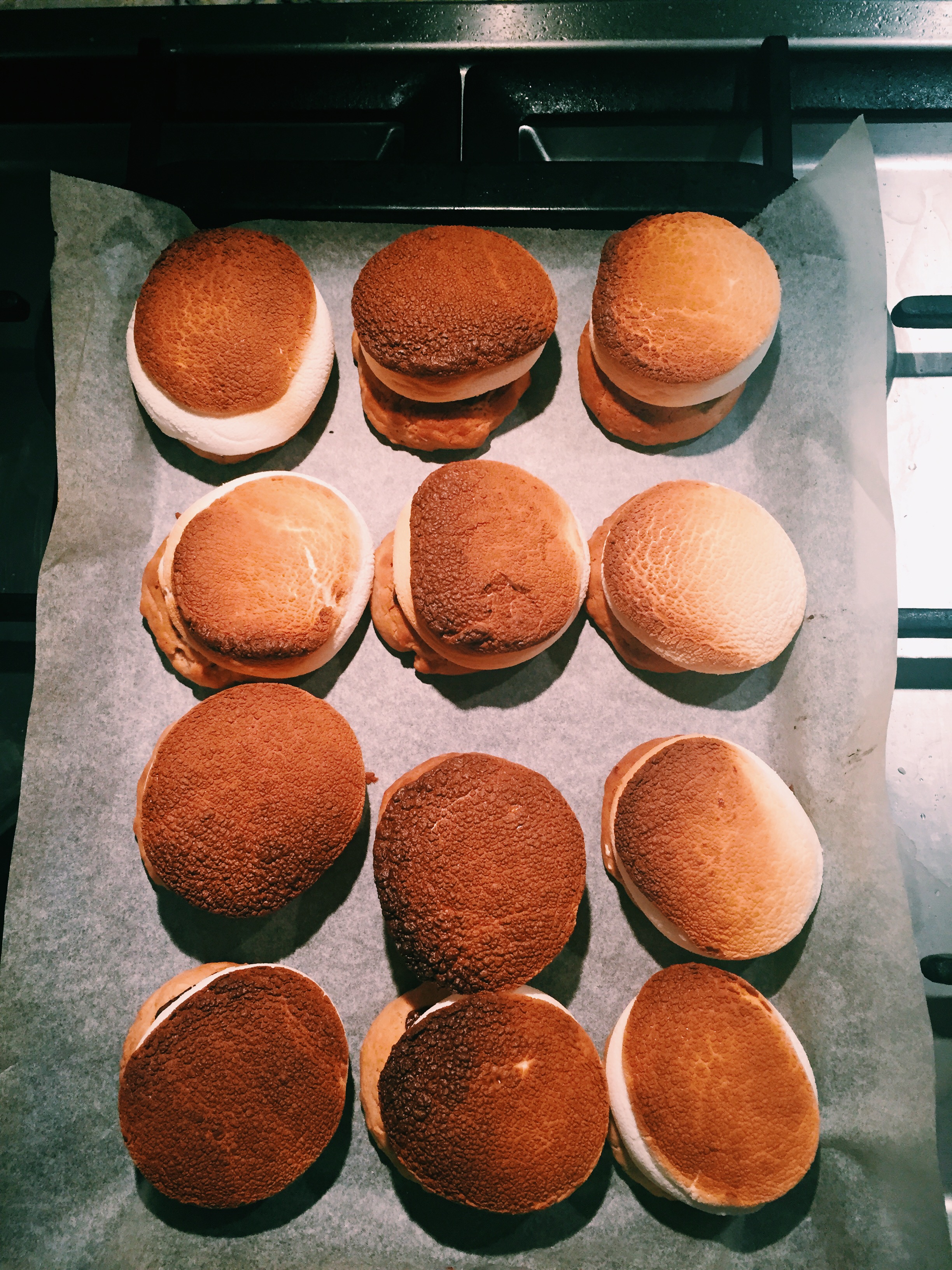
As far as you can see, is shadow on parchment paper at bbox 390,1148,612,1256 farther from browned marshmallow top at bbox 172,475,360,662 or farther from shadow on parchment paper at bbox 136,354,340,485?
shadow on parchment paper at bbox 136,354,340,485

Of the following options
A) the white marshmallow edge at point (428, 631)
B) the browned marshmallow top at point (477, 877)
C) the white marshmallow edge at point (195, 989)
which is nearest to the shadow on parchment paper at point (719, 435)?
the white marshmallow edge at point (428, 631)

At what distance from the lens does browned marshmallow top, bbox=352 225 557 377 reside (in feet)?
5.55

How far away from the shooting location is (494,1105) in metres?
1.49

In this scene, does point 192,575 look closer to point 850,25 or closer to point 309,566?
point 309,566

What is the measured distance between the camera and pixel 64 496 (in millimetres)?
1862

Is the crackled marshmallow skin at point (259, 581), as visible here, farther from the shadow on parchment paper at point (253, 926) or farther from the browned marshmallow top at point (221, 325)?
the shadow on parchment paper at point (253, 926)

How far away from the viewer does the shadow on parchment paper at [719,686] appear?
1905 millimetres

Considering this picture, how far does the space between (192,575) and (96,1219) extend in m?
1.54

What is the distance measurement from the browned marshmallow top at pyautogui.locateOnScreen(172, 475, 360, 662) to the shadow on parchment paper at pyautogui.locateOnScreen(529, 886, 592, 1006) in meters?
1.01

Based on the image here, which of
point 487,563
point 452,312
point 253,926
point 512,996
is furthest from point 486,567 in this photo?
point 253,926

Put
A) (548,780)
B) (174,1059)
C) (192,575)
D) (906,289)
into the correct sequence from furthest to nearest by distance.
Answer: (906,289) → (548,780) → (192,575) → (174,1059)

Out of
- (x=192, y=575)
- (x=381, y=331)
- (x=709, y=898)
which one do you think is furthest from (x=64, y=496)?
(x=709, y=898)

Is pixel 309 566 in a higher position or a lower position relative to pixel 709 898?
higher

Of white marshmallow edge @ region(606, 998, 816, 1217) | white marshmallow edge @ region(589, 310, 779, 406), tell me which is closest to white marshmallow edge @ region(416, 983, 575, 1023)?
white marshmallow edge @ region(606, 998, 816, 1217)
